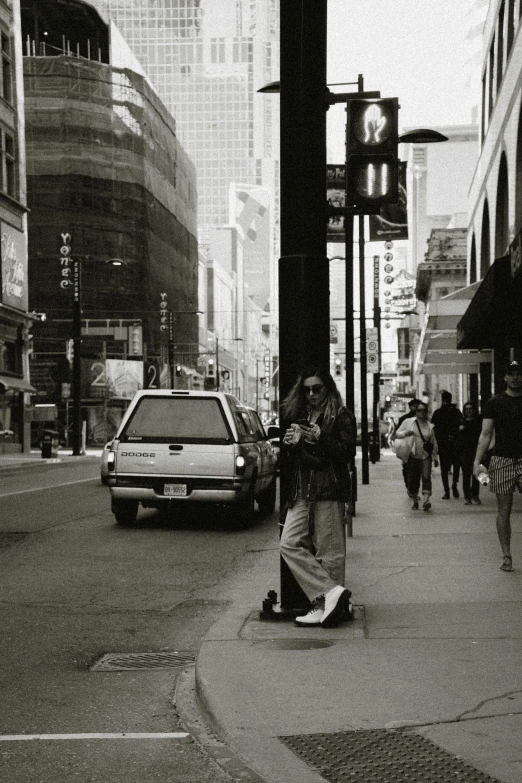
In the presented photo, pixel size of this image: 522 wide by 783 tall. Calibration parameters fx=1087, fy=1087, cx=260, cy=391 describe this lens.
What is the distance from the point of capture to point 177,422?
51.3 ft

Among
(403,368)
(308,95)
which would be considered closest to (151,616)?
(308,95)

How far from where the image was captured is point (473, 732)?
15.9ft

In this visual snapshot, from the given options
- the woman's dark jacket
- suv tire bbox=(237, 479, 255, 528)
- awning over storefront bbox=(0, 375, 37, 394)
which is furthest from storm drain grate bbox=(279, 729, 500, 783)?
awning over storefront bbox=(0, 375, 37, 394)

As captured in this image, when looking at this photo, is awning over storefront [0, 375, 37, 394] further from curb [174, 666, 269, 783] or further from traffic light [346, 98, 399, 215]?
curb [174, 666, 269, 783]

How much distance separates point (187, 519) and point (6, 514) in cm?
288

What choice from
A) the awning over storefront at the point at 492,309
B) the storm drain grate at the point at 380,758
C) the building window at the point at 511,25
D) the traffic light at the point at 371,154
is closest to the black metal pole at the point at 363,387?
the awning over storefront at the point at 492,309

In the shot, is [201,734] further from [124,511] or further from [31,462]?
[31,462]

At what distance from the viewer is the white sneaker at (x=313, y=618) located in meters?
7.27

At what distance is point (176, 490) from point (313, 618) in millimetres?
7965

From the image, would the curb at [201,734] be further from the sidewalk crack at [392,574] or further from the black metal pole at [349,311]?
the black metal pole at [349,311]

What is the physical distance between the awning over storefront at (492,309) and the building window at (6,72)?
3559 centimetres

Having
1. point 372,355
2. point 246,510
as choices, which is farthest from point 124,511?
point 372,355

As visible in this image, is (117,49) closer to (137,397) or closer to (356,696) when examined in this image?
(137,397)

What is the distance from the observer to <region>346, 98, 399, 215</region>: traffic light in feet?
25.5
